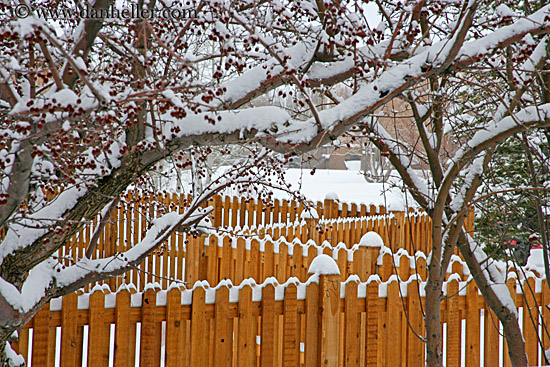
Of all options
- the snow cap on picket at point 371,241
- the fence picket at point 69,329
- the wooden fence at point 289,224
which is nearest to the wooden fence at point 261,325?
the fence picket at point 69,329

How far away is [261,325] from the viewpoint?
10.9 ft

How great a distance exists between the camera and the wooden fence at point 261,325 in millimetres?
→ 2943

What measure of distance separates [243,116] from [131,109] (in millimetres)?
520

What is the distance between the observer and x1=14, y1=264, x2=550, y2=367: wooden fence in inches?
116

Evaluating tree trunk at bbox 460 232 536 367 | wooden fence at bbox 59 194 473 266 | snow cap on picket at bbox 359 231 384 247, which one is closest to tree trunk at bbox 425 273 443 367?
tree trunk at bbox 460 232 536 367

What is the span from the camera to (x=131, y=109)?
1.70m

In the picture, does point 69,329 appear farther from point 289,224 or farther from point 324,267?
point 289,224

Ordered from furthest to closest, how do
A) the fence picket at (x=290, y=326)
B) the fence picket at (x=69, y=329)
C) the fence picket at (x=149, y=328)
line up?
the fence picket at (x=290, y=326)
the fence picket at (x=149, y=328)
the fence picket at (x=69, y=329)

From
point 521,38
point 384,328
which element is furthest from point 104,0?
point 384,328

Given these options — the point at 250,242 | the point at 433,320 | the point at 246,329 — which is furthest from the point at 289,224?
the point at 433,320

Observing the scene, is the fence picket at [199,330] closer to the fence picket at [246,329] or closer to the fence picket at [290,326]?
the fence picket at [246,329]

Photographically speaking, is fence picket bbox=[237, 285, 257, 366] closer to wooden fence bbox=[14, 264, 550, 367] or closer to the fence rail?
wooden fence bbox=[14, 264, 550, 367]

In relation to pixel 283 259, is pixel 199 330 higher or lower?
lower

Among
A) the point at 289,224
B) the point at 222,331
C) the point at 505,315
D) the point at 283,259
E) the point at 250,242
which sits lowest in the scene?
the point at 222,331
